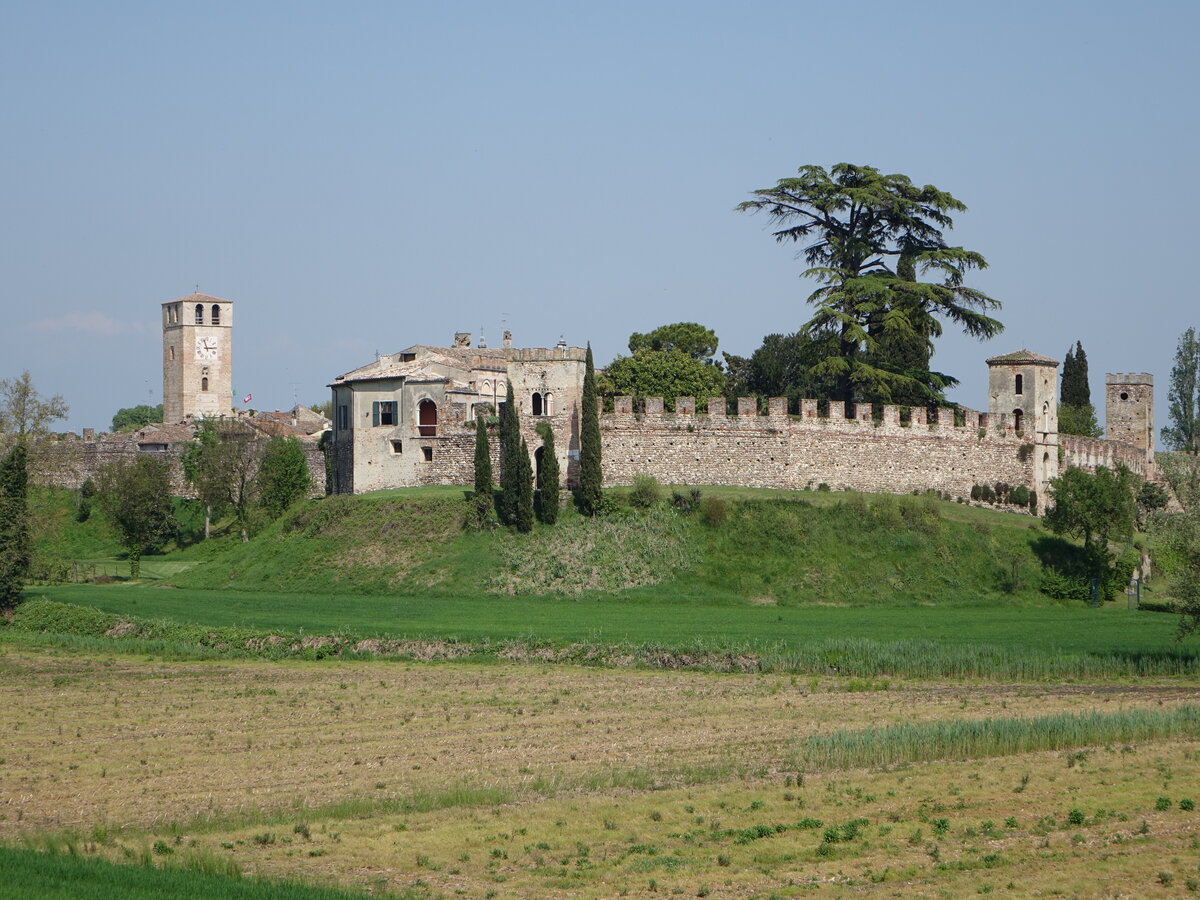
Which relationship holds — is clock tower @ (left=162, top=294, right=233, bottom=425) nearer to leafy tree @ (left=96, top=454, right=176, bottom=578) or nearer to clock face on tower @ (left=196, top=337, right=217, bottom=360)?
clock face on tower @ (left=196, top=337, right=217, bottom=360)

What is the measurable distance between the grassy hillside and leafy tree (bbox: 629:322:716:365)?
24.7m

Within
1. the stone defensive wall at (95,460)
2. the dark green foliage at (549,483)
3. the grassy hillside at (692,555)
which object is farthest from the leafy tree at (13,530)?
the stone defensive wall at (95,460)

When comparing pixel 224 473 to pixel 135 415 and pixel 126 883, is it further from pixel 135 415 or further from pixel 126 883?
pixel 135 415

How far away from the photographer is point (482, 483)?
4834cm

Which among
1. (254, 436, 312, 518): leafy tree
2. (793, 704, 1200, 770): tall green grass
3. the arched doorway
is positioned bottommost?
(793, 704, 1200, 770): tall green grass

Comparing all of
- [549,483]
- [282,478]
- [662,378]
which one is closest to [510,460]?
[549,483]

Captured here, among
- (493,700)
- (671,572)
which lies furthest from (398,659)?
(671,572)

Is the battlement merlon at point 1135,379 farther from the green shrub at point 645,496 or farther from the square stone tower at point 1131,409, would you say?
the green shrub at point 645,496

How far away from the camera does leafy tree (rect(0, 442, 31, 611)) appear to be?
136 feet

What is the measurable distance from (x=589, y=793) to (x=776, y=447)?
32.0 metres

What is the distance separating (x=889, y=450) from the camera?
2071 inches

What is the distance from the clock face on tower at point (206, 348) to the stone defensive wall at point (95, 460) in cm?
1977

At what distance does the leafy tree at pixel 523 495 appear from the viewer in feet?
157

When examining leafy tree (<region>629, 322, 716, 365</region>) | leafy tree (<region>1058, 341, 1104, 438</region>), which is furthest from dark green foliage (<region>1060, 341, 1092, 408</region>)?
leafy tree (<region>629, 322, 716, 365</region>)
